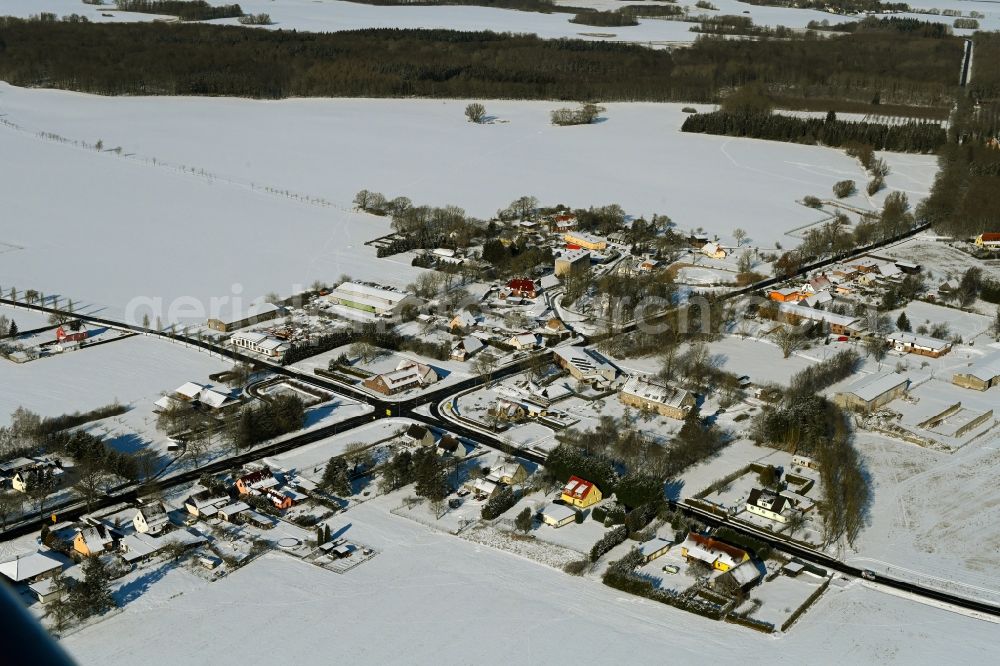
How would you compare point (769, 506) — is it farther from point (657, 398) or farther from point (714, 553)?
point (657, 398)

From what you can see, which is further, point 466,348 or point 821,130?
point 821,130

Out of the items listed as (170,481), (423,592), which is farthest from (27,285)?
(423,592)

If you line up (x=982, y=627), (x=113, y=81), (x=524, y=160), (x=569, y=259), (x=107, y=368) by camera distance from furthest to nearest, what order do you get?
(x=113, y=81) → (x=524, y=160) → (x=569, y=259) → (x=107, y=368) → (x=982, y=627)

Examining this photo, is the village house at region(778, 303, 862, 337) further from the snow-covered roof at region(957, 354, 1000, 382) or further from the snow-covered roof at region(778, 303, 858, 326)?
the snow-covered roof at region(957, 354, 1000, 382)

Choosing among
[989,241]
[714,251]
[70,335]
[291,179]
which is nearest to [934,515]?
[714,251]

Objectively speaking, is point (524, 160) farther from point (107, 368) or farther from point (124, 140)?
point (107, 368)

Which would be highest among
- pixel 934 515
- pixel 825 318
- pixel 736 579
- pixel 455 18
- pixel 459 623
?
pixel 455 18
